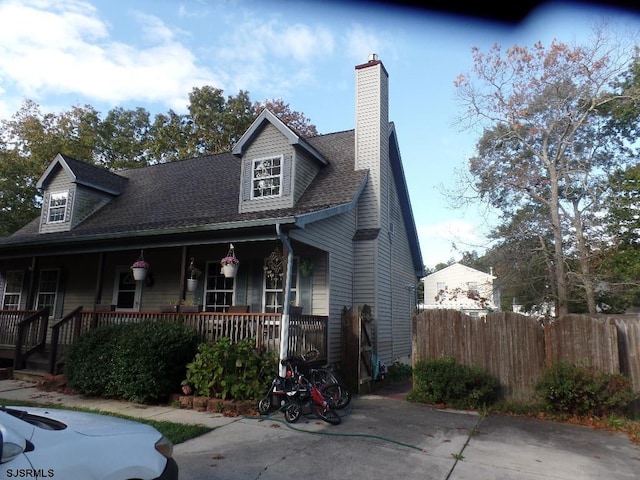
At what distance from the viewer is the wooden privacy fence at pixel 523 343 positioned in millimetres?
7609

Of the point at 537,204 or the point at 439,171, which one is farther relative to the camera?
the point at 537,204

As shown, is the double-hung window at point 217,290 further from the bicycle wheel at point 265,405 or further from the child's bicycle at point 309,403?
the child's bicycle at point 309,403

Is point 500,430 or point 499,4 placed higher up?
point 499,4

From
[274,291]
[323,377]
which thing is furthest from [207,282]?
[323,377]

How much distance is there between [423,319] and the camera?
915 centimetres

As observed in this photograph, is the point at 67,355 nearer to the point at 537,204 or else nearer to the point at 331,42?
the point at 331,42

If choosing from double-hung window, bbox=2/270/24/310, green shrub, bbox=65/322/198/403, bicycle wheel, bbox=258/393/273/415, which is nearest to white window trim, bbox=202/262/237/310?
green shrub, bbox=65/322/198/403

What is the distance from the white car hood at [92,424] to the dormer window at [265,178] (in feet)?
29.1

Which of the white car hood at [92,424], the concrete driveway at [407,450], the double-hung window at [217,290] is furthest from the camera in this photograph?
the double-hung window at [217,290]

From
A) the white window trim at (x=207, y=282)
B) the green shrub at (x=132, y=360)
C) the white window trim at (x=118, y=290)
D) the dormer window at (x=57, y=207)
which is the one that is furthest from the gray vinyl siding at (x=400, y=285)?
the dormer window at (x=57, y=207)

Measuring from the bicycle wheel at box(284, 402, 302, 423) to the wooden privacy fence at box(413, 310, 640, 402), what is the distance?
318cm

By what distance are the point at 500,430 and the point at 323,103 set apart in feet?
27.4

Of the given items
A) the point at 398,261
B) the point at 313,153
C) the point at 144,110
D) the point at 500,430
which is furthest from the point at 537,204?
the point at 144,110

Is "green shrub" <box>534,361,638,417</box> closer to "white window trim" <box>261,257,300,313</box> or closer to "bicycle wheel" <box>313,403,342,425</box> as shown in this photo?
"bicycle wheel" <box>313,403,342,425</box>
